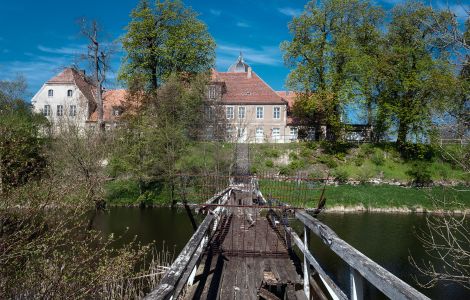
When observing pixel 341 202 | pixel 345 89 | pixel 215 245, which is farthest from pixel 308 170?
pixel 215 245

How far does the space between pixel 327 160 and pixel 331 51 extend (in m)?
10.1

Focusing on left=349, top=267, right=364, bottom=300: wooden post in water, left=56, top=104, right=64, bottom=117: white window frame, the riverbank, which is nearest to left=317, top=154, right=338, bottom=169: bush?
the riverbank

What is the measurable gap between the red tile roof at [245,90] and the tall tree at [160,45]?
27.3 feet

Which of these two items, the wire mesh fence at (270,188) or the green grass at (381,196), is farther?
the green grass at (381,196)

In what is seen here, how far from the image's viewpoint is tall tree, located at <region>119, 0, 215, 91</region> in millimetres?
34281

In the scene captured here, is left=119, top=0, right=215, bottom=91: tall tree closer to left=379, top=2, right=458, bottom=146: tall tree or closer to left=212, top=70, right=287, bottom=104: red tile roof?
left=212, top=70, right=287, bottom=104: red tile roof

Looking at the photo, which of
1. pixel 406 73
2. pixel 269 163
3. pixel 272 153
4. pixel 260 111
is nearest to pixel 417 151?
pixel 406 73

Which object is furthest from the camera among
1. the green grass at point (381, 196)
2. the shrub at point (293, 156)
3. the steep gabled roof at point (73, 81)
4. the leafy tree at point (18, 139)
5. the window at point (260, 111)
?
the steep gabled roof at point (73, 81)

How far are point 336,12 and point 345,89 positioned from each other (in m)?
7.38

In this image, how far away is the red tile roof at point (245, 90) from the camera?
4503cm

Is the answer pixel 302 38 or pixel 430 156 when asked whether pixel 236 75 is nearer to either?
pixel 302 38

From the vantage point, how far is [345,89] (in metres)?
34.4

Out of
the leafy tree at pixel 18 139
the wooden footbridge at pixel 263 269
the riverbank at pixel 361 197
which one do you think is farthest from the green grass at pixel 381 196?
the wooden footbridge at pixel 263 269

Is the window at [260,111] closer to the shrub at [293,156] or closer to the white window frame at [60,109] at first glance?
the shrub at [293,156]
